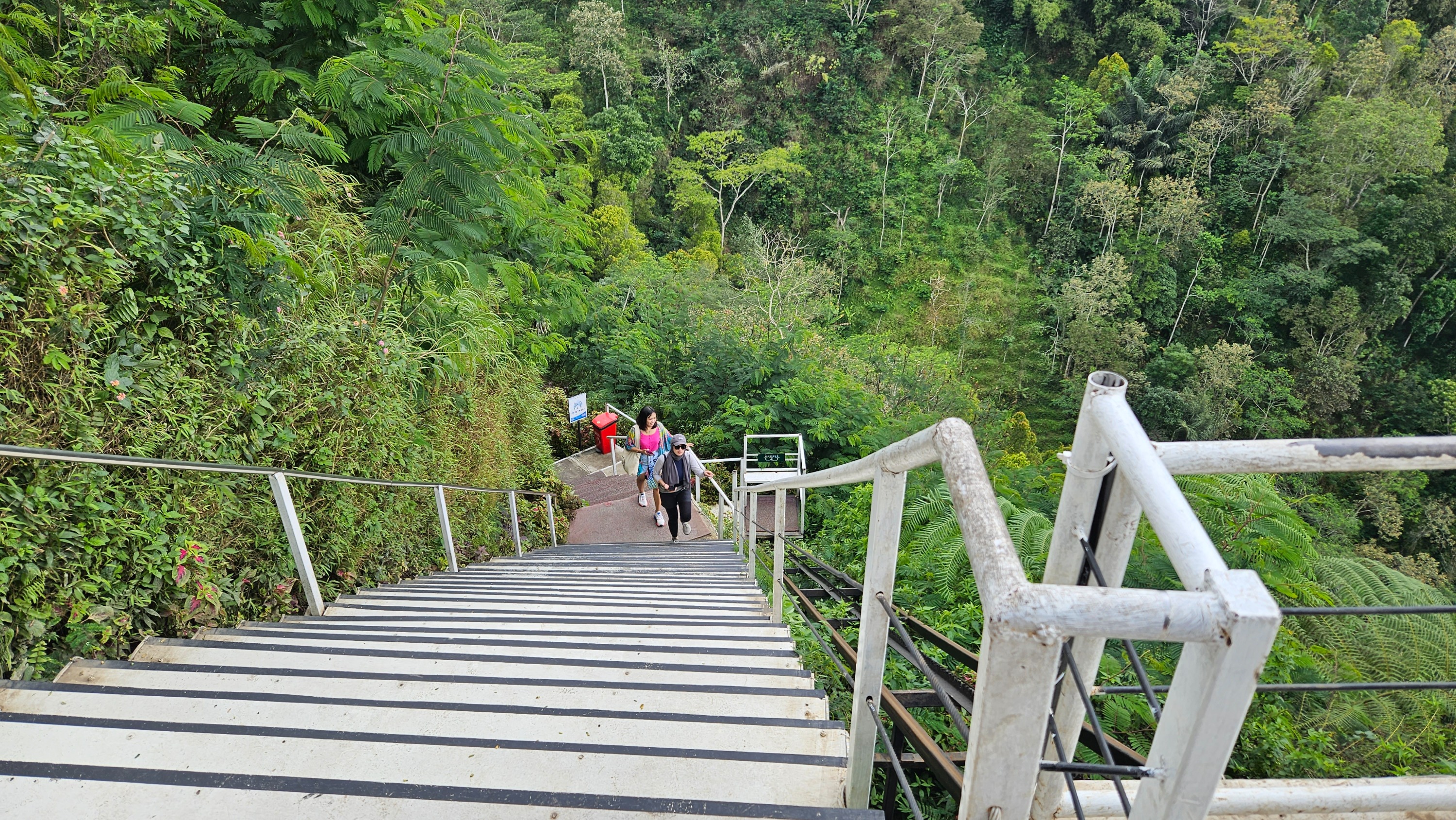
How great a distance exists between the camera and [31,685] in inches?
79.7

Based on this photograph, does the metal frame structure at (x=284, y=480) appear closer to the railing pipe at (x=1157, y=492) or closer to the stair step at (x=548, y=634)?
the stair step at (x=548, y=634)

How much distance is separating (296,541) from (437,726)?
1.70 meters

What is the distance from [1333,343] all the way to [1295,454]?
34661 millimetres

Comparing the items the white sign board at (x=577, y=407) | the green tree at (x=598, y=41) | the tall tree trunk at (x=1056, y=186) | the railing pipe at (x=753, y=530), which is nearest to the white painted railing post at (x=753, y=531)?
the railing pipe at (x=753, y=530)

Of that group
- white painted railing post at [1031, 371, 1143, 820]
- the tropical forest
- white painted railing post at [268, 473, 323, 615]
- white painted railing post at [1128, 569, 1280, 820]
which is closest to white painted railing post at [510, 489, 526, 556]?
the tropical forest

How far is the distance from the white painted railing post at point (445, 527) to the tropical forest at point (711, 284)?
24cm

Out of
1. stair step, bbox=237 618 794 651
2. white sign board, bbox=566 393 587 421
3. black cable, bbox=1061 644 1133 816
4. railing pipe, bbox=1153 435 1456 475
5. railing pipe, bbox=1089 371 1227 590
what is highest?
railing pipe, bbox=1089 371 1227 590

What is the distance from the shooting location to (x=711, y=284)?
21.5m

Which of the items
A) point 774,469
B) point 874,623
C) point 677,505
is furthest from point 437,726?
point 774,469

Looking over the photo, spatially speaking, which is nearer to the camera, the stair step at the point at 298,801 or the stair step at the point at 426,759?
the stair step at the point at 298,801

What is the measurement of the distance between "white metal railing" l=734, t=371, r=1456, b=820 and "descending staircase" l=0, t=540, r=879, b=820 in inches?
23.8

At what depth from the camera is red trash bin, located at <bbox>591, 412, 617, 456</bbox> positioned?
11.4m

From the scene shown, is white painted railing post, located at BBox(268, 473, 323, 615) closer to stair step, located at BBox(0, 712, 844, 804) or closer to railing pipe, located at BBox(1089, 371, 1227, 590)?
stair step, located at BBox(0, 712, 844, 804)

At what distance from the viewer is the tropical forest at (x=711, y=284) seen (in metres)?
2.68
